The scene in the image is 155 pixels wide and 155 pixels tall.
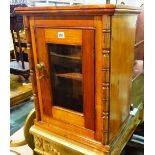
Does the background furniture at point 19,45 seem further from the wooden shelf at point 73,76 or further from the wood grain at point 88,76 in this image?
the wood grain at point 88,76

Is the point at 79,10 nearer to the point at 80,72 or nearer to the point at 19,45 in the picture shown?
the point at 80,72

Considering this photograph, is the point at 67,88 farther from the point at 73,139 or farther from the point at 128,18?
the point at 128,18

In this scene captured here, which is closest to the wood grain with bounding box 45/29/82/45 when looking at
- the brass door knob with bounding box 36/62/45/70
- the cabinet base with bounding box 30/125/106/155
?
the brass door knob with bounding box 36/62/45/70

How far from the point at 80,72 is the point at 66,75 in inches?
3.8

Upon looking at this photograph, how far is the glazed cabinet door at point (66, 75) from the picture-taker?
92 centimetres

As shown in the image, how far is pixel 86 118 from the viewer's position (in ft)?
3.36

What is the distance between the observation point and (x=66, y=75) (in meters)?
1.05

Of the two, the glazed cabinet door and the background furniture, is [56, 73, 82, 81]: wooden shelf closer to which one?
the glazed cabinet door

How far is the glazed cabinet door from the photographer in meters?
0.92

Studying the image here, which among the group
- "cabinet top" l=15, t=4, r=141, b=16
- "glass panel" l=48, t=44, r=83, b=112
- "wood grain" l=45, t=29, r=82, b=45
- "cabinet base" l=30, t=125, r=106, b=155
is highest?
"cabinet top" l=15, t=4, r=141, b=16

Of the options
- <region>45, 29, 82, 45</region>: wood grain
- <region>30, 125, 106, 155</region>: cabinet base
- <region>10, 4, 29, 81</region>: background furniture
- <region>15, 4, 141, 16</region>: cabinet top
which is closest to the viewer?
<region>15, 4, 141, 16</region>: cabinet top

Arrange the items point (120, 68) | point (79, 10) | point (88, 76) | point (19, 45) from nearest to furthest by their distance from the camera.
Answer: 1. point (79, 10)
2. point (88, 76)
3. point (120, 68)
4. point (19, 45)

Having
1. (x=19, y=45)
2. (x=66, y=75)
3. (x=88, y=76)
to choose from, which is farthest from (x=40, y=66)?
(x=19, y=45)

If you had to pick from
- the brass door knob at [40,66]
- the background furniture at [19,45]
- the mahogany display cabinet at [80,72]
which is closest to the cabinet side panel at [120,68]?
the mahogany display cabinet at [80,72]
